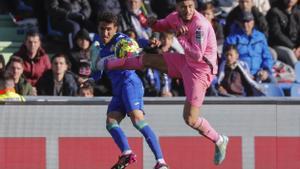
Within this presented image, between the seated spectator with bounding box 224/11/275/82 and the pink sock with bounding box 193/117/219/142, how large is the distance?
3.74 m

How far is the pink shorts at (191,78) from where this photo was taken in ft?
38.7

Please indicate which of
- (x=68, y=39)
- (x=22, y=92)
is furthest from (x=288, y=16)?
(x=22, y=92)

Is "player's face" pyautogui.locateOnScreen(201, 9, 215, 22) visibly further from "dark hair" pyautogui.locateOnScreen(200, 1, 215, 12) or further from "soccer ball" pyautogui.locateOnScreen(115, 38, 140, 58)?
"soccer ball" pyautogui.locateOnScreen(115, 38, 140, 58)

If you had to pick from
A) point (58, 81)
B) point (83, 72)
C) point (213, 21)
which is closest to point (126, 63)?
point (83, 72)

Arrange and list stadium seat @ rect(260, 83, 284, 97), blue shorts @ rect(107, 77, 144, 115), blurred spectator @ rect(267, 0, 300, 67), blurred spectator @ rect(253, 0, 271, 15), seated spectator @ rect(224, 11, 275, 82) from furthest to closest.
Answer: blurred spectator @ rect(253, 0, 271, 15) < blurred spectator @ rect(267, 0, 300, 67) < seated spectator @ rect(224, 11, 275, 82) < stadium seat @ rect(260, 83, 284, 97) < blue shorts @ rect(107, 77, 144, 115)

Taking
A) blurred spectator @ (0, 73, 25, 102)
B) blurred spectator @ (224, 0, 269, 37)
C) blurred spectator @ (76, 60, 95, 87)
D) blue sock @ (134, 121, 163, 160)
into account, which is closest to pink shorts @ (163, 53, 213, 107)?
blue sock @ (134, 121, 163, 160)

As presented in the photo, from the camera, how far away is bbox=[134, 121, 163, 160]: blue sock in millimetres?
11984

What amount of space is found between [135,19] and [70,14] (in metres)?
0.93

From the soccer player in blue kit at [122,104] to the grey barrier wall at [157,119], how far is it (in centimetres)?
85

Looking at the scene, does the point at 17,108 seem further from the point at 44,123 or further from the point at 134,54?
the point at 134,54

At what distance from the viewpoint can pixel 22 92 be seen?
565 inches

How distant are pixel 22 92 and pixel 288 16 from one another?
15.2 ft

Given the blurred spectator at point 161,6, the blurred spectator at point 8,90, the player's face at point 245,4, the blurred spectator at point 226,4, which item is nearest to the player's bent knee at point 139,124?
the blurred spectator at point 8,90

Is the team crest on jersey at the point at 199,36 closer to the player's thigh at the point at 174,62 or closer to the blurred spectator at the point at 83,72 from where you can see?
the player's thigh at the point at 174,62
